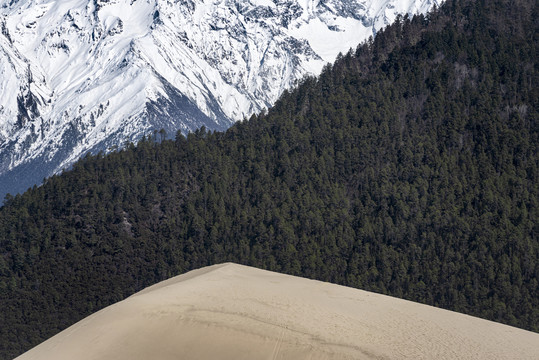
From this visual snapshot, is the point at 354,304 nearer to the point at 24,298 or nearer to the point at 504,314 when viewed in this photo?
the point at 504,314

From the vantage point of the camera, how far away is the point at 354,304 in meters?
67.8

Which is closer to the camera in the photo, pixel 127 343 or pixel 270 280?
pixel 127 343

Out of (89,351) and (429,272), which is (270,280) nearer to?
(89,351)

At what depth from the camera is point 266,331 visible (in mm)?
58281

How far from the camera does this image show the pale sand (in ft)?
187

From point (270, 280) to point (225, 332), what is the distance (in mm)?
15357

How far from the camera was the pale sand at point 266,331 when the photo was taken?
2248 inches

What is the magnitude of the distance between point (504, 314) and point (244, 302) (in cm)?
12670

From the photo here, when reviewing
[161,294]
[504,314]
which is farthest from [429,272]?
[161,294]

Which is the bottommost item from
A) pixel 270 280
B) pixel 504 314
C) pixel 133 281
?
pixel 504 314

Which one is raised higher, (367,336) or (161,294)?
(161,294)

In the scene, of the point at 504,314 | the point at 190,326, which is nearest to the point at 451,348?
the point at 190,326

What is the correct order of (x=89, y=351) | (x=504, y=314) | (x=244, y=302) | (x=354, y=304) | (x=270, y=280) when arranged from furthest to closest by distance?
1. (x=504, y=314)
2. (x=270, y=280)
3. (x=354, y=304)
4. (x=244, y=302)
5. (x=89, y=351)

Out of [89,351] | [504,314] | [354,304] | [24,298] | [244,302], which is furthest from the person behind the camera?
[24,298]
